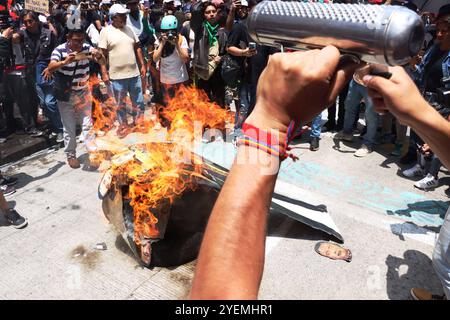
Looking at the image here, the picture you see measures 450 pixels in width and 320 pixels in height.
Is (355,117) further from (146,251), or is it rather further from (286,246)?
(146,251)

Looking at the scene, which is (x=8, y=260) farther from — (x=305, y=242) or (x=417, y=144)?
(x=417, y=144)

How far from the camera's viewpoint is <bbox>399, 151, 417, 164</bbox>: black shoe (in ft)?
18.9

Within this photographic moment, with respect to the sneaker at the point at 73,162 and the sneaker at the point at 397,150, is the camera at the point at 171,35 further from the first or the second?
the sneaker at the point at 397,150

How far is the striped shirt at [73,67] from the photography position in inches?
223

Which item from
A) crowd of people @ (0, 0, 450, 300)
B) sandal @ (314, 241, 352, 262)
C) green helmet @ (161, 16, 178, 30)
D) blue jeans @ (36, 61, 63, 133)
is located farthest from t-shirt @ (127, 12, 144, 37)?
sandal @ (314, 241, 352, 262)

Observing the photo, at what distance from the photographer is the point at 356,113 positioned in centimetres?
678

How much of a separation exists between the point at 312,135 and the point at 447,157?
4998 mm

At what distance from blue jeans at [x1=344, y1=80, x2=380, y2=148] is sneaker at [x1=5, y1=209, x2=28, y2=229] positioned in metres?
5.44

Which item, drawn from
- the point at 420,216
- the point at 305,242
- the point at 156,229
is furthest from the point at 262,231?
the point at 420,216

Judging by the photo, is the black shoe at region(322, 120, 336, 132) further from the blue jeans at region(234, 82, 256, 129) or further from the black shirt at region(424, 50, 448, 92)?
the black shirt at region(424, 50, 448, 92)

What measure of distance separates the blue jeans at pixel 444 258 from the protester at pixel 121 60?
5785mm

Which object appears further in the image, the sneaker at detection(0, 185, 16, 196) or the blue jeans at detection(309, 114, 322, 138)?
the blue jeans at detection(309, 114, 322, 138)

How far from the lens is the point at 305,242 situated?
394cm
